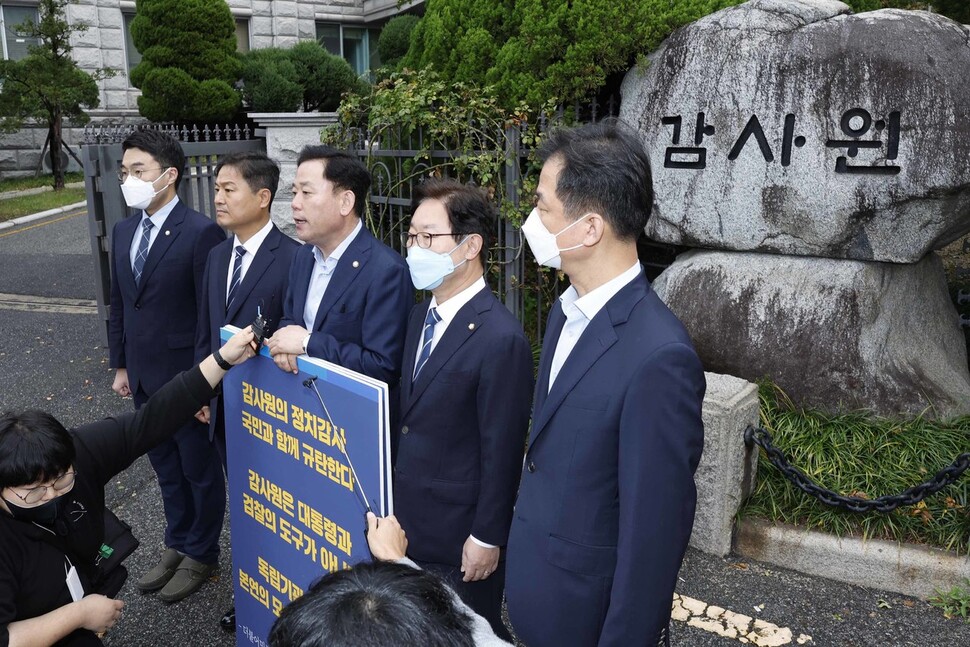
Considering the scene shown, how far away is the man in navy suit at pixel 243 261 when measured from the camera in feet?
11.2

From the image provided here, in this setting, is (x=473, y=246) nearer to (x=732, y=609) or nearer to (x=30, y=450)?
(x=30, y=450)

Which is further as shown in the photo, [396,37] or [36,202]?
[396,37]

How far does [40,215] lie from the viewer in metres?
14.0

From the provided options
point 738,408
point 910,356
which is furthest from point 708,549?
point 910,356

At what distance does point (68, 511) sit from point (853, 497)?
3190 millimetres

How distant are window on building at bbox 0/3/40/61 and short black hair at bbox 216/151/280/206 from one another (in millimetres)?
17180

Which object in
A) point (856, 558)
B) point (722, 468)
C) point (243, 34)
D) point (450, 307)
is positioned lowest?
point (856, 558)

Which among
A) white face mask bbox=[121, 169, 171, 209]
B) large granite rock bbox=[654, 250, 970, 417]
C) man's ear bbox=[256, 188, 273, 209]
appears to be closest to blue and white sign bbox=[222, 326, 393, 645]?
man's ear bbox=[256, 188, 273, 209]

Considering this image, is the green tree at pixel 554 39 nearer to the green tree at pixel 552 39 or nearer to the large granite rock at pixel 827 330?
the green tree at pixel 552 39

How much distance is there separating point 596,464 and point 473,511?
2.54ft

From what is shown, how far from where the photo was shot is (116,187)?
6551 millimetres

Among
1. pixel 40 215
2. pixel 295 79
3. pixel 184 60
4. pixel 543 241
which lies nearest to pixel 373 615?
pixel 543 241

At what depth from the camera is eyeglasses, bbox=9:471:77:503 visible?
238cm

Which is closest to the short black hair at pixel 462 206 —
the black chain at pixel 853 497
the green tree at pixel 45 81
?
the black chain at pixel 853 497
